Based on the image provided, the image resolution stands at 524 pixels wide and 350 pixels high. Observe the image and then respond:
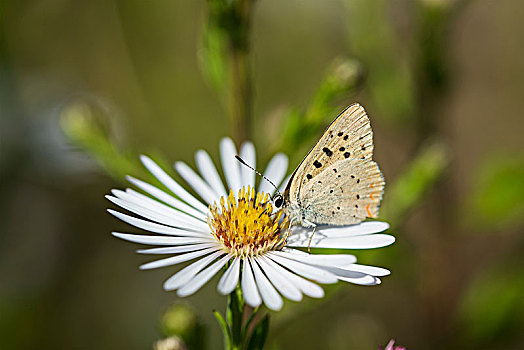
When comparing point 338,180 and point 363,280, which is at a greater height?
point 338,180

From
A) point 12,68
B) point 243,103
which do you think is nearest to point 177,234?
point 243,103

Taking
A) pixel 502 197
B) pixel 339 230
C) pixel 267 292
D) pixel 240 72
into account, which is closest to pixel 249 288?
pixel 267 292

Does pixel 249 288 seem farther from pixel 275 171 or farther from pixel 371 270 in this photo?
pixel 275 171

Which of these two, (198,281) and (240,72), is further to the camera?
(240,72)

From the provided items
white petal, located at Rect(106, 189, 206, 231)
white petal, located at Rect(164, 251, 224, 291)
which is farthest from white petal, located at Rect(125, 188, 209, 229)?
white petal, located at Rect(164, 251, 224, 291)

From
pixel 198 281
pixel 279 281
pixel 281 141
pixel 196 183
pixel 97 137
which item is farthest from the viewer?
pixel 97 137

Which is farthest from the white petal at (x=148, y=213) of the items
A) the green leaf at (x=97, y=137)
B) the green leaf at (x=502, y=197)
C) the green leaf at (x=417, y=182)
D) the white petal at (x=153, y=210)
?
the green leaf at (x=502, y=197)

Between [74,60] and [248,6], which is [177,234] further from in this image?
[74,60]

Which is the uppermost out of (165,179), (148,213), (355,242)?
(165,179)
